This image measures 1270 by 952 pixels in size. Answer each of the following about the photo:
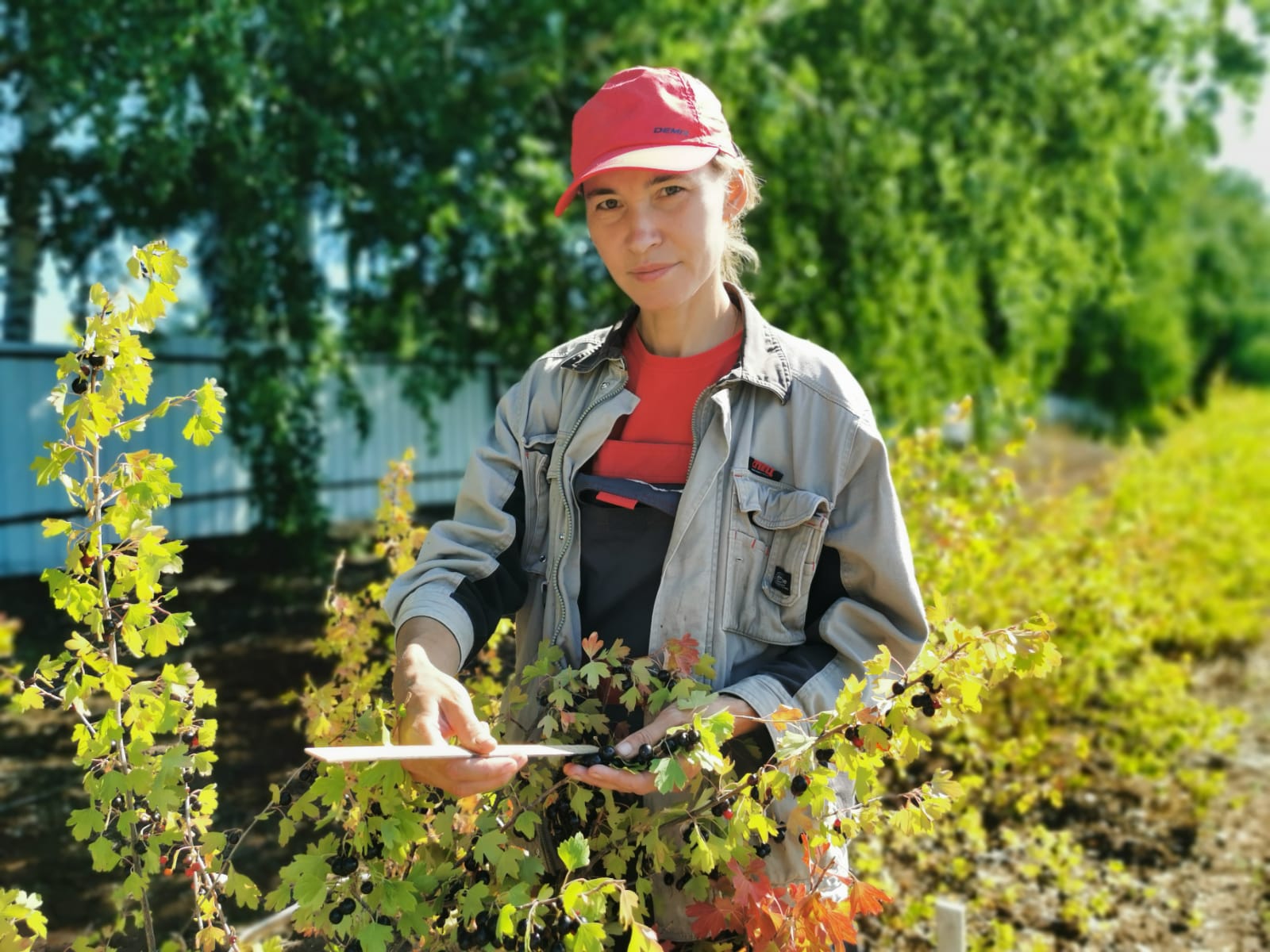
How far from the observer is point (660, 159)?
1.60 m

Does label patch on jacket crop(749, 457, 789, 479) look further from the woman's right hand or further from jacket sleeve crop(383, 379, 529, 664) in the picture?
the woman's right hand

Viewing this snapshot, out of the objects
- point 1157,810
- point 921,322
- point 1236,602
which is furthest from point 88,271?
point 1236,602

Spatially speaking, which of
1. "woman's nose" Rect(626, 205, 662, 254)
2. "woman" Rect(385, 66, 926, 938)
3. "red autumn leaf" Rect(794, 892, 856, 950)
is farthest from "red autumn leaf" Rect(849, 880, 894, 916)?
"woman's nose" Rect(626, 205, 662, 254)

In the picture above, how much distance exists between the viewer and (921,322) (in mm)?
8148

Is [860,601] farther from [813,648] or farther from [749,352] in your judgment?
[749,352]

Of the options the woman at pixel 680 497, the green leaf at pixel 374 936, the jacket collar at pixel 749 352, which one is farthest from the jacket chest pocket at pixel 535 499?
the green leaf at pixel 374 936

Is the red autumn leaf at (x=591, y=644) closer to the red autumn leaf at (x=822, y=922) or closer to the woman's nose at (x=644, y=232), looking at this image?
the red autumn leaf at (x=822, y=922)

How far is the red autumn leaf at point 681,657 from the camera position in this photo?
1.57m

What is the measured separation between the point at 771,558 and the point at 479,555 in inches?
17.8

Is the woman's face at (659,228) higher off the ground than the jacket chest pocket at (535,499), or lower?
higher

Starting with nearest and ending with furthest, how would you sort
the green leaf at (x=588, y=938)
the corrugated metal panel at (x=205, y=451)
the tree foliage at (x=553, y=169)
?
the green leaf at (x=588, y=938) → the tree foliage at (x=553, y=169) → the corrugated metal panel at (x=205, y=451)

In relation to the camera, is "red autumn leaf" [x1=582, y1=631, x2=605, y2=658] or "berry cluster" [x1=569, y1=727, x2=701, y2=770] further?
"red autumn leaf" [x1=582, y1=631, x2=605, y2=658]

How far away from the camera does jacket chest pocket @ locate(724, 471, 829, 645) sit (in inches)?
64.6

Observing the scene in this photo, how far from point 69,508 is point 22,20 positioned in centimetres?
325
